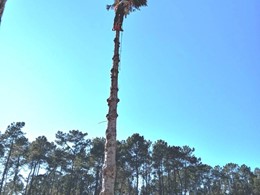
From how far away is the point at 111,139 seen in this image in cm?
866

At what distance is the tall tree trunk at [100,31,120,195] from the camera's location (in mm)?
7791

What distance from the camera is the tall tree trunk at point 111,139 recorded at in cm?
779

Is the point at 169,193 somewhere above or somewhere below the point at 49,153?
below

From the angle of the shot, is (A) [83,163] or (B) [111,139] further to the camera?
(A) [83,163]

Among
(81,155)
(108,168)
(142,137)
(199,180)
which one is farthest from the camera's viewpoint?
(199,180)

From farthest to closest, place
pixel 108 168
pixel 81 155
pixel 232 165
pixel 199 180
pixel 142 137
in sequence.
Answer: pixel 232 165 → pixel 199 180 → pixel 81 155 → pixel 142 137 → pixel 108 168

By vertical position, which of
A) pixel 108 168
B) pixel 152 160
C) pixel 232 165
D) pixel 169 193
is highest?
pixel 232 165

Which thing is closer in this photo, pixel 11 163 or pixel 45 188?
pixel 11 163

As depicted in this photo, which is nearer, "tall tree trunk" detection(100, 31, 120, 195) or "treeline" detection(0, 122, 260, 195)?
"tall tree trunk" detection(100, 31, 120, 195)

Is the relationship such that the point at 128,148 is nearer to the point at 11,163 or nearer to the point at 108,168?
the point at 11,163

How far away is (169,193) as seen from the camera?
67.0 meters

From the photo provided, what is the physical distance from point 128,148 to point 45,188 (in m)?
27.1

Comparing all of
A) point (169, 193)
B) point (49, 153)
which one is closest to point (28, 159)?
point (49, 153)

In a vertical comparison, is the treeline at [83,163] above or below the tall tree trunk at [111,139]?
above
